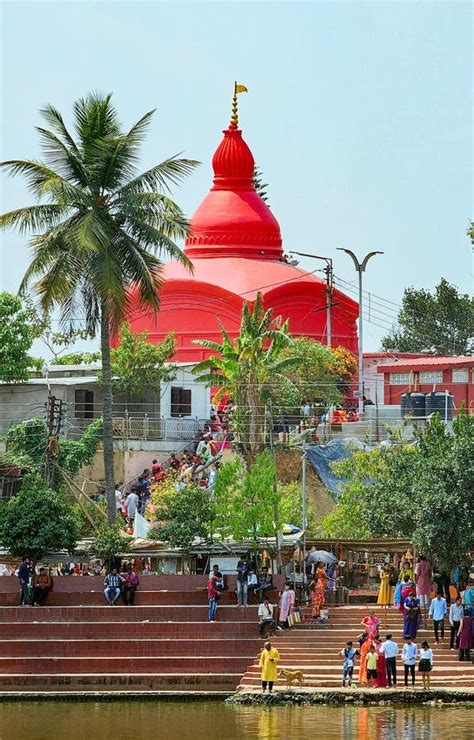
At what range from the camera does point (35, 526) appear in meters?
30.3

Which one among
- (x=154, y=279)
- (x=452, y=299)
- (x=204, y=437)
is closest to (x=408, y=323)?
(x=452, y=299)

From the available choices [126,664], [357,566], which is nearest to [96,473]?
[357,566]

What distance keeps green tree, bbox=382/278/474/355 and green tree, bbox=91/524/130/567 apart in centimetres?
3992

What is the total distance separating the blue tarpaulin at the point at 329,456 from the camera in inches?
1570

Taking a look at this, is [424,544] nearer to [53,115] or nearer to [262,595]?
[262,595]

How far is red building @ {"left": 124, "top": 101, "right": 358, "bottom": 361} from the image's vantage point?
52656 millimetres

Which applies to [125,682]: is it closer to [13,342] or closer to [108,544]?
[108,544]

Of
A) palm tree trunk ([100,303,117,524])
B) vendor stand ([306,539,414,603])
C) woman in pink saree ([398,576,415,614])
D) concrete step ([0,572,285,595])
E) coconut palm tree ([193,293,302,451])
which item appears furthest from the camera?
coconut palm tree ([193,293,302,451])

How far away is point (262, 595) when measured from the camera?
96.3 feet

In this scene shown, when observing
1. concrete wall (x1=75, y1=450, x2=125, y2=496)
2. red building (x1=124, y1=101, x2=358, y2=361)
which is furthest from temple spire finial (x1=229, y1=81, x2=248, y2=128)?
concrete wall (x1=75, y1=450, x2=125, y2=496)

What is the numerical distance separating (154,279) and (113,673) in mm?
8224

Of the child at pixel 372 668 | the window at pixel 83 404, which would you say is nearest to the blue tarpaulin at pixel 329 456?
the window at pixel 83 404

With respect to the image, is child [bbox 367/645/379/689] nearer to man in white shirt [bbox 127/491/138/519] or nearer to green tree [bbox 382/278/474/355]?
man in white shirt [bbox 127/491/138/519]

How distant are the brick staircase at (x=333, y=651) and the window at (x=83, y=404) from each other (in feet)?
49.9
